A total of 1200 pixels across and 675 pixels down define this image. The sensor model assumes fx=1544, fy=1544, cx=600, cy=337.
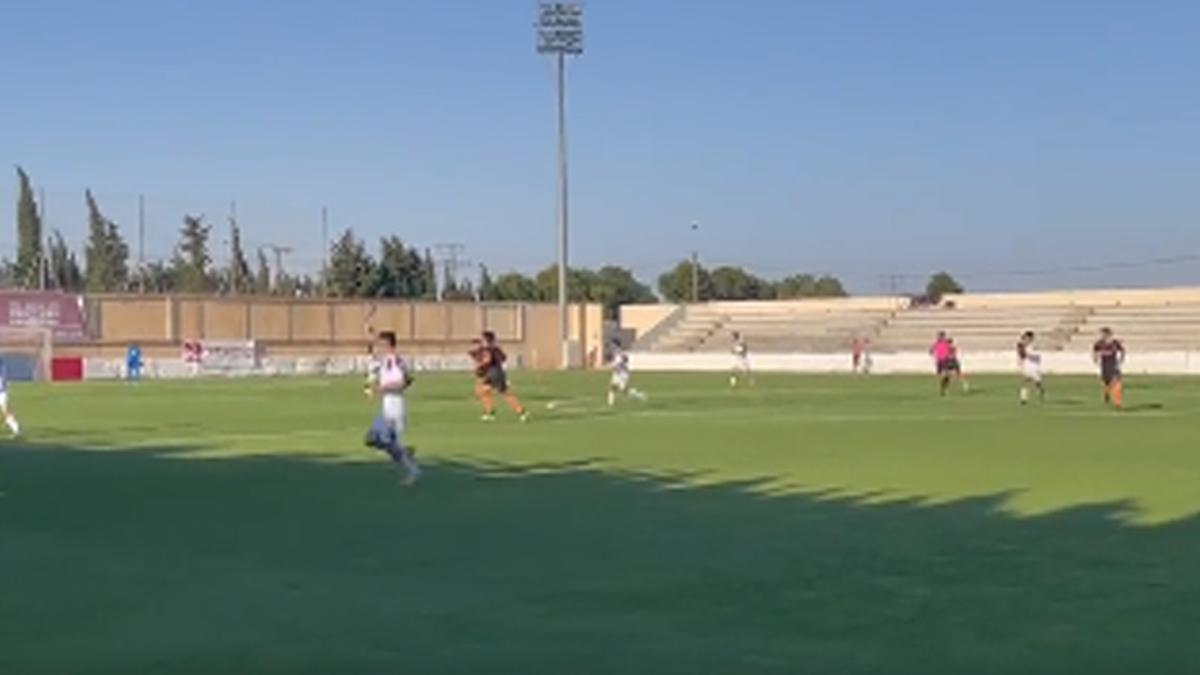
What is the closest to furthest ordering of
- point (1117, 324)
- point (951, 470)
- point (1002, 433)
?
point (951, 470), point (1002, 433), point (1117, 324)

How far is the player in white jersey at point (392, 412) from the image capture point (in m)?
17.4

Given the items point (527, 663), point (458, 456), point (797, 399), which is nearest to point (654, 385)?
point (797, 399)

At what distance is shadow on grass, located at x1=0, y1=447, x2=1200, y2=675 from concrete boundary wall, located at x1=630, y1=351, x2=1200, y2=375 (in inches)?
2064

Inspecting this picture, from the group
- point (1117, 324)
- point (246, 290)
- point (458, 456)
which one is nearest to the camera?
point (458, 456)

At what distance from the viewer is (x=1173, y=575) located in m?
10.5

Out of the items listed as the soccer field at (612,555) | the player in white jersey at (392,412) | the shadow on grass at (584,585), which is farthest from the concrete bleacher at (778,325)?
the shadow on grass at (584,585)

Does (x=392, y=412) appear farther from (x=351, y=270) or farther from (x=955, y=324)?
(x=351, y=270)

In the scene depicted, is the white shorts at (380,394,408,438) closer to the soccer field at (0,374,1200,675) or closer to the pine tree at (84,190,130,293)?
the soccer field at (0,374,1200,675)

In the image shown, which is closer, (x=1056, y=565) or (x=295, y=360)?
(x=1056, y=565)

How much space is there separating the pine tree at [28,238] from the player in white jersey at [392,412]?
65754mm

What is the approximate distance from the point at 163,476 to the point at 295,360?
2385 inches

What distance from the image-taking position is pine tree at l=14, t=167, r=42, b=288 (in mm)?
79500

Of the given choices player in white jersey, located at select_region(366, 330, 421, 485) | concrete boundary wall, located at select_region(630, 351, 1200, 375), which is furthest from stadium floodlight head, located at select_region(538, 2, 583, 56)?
player in white jersey, located at select_region(366, 330, 421, 485)

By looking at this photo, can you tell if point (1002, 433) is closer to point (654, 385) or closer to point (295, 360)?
point (654, 385)
